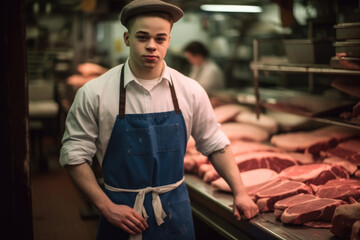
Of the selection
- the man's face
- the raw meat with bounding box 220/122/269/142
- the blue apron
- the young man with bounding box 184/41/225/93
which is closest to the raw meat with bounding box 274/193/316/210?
the blue apron

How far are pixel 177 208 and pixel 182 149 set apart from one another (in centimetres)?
32

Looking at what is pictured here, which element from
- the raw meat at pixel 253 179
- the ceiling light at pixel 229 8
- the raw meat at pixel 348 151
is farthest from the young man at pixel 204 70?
the raw meat at pixel 253 179

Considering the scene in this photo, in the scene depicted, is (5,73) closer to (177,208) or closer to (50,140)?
(177,208)

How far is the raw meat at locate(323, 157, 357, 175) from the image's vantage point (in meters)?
3.15

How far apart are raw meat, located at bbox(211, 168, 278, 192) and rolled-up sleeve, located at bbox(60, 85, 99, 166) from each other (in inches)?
44.2

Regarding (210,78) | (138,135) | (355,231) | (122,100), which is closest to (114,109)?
(122,100)

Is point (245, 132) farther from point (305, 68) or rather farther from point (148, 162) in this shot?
point (148, 162)

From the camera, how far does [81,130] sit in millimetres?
2186

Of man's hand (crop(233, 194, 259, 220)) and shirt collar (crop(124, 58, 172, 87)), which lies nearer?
shirt collar (crop(124, 58, 172, 87))

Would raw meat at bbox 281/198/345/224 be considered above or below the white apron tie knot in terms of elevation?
below

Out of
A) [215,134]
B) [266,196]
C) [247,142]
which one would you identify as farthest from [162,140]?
[247,142]

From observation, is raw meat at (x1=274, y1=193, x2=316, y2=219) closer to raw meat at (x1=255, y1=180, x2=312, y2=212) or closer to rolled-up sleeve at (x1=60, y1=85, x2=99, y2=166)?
raw meat at (x1=255, y1=180, x2=312, y2=212)

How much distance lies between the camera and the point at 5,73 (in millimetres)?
1868

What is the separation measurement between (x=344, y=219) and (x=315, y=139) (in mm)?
1712
